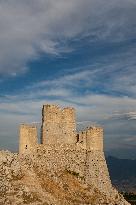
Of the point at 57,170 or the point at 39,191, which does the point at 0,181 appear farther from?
the point at 57,170

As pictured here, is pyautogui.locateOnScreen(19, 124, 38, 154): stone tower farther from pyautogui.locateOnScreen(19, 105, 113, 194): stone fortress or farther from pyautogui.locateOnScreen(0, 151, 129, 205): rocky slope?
pyautogui.locateOnScreen(0, 151, 129, 205): rocky slope

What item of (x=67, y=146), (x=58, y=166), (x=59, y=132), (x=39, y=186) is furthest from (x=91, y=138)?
(x=39, y=186)

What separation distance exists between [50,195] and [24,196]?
431cm

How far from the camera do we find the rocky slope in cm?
5628

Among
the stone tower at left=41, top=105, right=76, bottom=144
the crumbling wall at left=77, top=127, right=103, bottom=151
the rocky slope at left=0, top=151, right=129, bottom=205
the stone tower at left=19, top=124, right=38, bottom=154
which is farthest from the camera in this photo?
the crumbling wall at left=77, top=127, right=103, bottom=151

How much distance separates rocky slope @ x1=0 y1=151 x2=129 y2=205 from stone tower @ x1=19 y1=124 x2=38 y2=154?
1384mm

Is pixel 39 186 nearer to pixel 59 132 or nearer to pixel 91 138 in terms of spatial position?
pixel 59 132

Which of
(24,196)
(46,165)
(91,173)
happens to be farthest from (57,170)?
(24,196)

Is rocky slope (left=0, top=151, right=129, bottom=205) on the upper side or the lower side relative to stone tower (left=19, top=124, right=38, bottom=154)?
lower

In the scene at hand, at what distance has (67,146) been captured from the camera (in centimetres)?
6825

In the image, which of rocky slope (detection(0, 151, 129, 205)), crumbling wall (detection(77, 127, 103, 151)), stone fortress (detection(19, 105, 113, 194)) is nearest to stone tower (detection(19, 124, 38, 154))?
stone fortress (detection(19, 105, 113, 194))

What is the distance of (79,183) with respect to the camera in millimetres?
66375

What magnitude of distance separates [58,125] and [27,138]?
221 inches

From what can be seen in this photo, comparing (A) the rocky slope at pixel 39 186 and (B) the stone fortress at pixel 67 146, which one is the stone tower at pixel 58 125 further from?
(A) the rocky slope at pixel 39 186
